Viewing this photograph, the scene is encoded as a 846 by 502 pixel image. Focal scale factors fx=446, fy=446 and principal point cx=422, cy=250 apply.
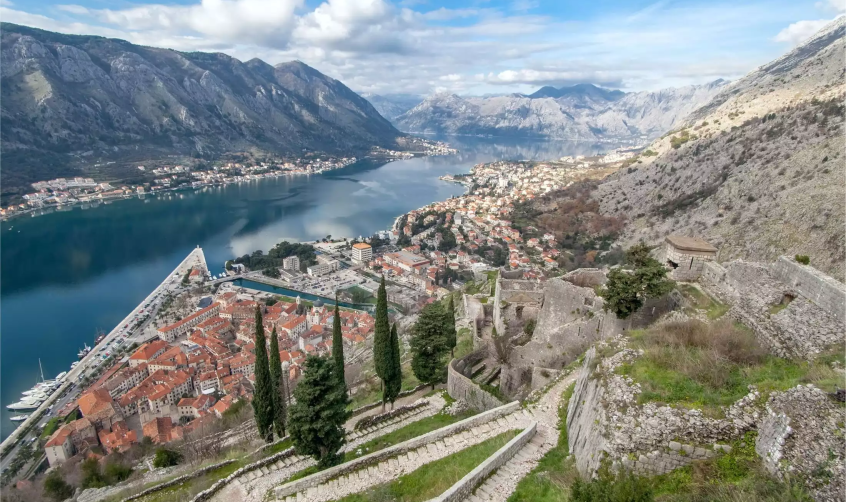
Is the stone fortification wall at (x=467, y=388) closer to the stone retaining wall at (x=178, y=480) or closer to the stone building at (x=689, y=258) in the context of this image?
the stone building at (x=689, y=258)

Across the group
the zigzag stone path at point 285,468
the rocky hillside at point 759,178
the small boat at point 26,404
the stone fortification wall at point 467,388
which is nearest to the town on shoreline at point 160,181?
the small boat at point 26,404

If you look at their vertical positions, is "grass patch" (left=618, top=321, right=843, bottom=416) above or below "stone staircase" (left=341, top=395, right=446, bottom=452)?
above

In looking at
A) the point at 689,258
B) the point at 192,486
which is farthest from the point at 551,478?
the point at 192,486

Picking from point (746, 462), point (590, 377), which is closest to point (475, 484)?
point (590, 377)

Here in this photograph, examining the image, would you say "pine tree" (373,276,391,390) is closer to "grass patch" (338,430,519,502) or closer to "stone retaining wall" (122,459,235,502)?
"stone retaining wall" (122,459,235,502)

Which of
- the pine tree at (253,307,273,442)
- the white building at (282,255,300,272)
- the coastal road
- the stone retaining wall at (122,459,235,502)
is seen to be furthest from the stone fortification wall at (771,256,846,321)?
the white building at (282,255,300,272)

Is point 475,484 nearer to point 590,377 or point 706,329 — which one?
point 590,377
